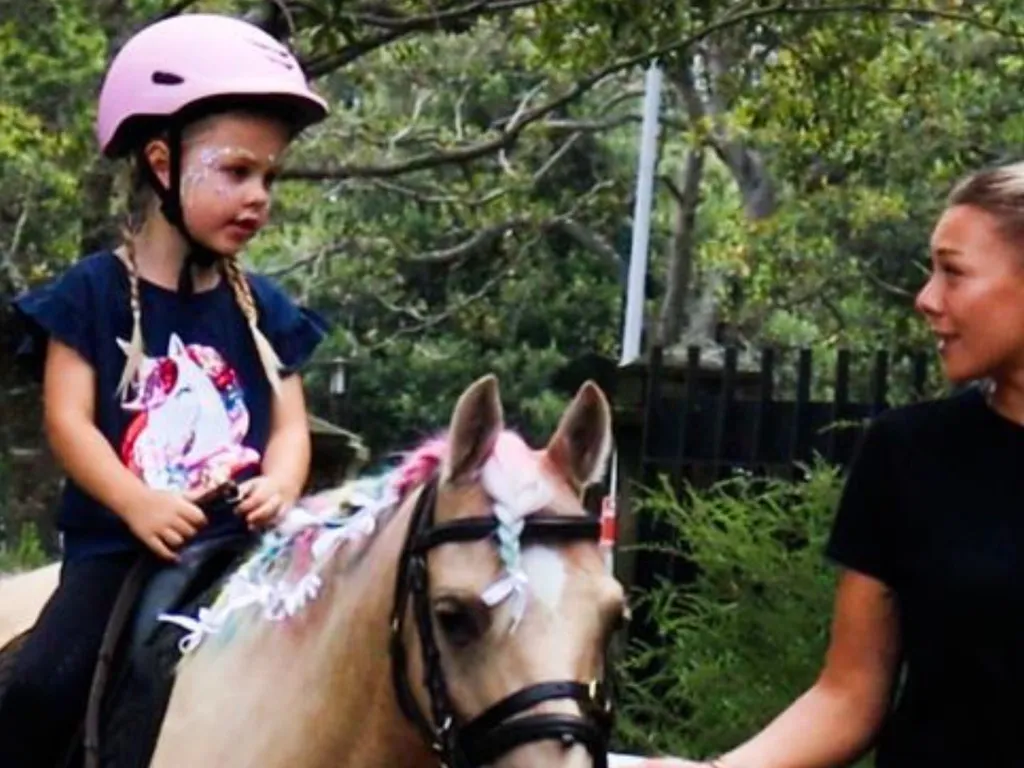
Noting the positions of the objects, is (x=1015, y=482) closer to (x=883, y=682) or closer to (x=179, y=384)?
(x=883, y=682)

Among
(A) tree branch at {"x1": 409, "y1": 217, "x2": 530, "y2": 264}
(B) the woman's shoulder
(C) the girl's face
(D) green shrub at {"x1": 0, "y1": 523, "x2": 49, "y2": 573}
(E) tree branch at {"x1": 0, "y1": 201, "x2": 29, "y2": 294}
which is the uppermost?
(C) the girl's face

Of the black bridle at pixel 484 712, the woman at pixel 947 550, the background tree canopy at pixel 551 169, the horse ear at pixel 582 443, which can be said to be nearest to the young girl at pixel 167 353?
the black bridle at pixel 484 712

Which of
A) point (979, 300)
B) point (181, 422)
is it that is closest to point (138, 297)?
point (181, 422)

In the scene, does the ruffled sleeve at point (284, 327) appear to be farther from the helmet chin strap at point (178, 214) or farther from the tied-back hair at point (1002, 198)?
the tied-back hair at point (1002, 198)

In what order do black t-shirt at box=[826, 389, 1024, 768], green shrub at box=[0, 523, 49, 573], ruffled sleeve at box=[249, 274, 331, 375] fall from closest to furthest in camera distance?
black t-shirt at box=[826, 389, 1024, 768] < ruffled sleeve at box=[249, 274, 331, 375] < green shrub at box=[0, 523, 49, 573]

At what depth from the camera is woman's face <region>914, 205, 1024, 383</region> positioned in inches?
154

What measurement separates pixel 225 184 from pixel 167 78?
28 cm

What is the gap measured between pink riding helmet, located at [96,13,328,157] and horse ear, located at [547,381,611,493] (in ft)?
4.56

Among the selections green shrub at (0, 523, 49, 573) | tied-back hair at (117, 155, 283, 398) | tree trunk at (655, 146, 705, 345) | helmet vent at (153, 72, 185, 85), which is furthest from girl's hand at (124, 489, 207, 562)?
tree trunk at (655, 146, 705, 345)

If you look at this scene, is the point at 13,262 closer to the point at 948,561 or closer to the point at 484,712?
the point at 484,712

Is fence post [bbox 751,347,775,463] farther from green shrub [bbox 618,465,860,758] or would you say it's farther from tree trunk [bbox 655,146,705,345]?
tree trunk [bbox 655,146,705,345]

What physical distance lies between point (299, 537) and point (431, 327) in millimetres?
27482

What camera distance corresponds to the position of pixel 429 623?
13.6ft

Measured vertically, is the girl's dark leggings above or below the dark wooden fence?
above
